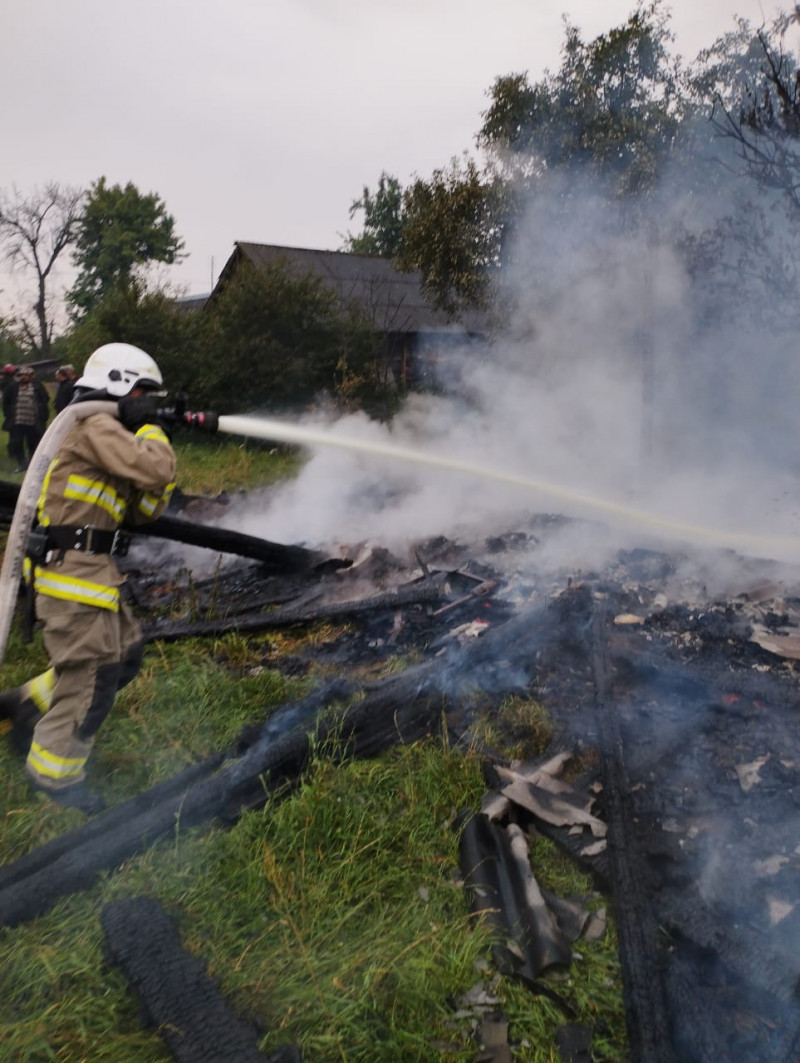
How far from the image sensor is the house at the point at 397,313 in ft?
72.1

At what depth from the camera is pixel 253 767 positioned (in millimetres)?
3316

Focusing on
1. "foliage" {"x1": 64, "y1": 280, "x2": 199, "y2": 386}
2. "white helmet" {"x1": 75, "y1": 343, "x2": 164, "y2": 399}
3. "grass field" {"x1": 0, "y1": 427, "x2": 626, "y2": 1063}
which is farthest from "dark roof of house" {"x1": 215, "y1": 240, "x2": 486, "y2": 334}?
"grass field" {"x1": 0, "y1": 427, "x2": 626, "y2": 1063}

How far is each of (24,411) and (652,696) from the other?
10653 millimetres

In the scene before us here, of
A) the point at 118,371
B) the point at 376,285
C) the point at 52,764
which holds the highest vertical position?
the point at 376,285

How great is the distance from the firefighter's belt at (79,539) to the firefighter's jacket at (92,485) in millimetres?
20

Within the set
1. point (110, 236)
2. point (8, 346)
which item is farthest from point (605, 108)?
point (110, 236)

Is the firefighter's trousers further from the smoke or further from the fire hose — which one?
the smoke

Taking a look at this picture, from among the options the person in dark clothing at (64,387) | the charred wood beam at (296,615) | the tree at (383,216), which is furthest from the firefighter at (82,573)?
the tree at (383,216)

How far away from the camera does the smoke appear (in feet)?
30.1

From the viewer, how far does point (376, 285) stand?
24125 millimetres

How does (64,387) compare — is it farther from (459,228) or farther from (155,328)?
(459,228)

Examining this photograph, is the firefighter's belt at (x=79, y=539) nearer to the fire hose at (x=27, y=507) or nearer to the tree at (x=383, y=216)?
the fire hose at (x=27, y=507)

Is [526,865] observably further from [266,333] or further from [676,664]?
Result: [266,333]

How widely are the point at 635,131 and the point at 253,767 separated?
484 inches
